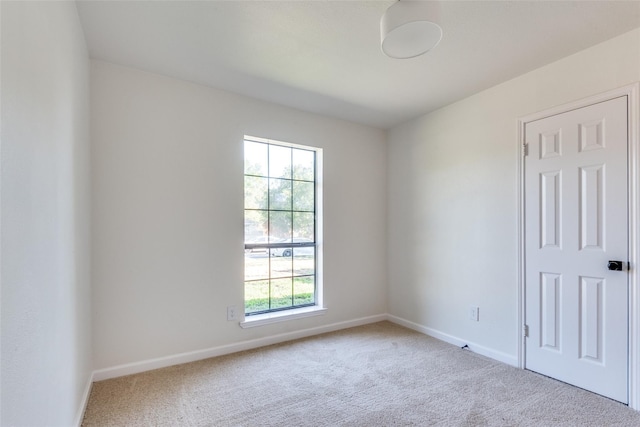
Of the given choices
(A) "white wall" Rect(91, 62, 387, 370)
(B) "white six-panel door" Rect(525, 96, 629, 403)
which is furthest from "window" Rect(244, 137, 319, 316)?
(B) "white six-panel door" Rect(525, 96, 629, 403)

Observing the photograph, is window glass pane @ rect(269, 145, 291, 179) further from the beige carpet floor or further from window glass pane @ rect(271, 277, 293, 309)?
the beige carpet floor

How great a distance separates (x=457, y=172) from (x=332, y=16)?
2.02 metres

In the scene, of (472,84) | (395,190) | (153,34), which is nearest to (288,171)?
(395,190)

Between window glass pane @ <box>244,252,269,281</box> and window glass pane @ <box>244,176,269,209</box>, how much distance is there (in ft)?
1.51

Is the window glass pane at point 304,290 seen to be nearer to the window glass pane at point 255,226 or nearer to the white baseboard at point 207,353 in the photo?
the white baseboard at point 207,353

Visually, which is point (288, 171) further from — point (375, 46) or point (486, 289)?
point (486, 289)

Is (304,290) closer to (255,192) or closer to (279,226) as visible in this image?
(279,226)

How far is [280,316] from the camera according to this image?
10.3 feet

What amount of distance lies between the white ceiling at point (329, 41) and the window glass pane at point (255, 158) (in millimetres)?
505

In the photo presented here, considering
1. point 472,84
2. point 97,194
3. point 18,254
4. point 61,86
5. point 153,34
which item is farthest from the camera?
point 472,84

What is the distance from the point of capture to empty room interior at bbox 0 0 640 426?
153cm

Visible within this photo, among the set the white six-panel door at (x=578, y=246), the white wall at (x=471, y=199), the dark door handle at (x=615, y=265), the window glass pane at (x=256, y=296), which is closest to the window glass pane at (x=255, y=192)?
the window glass pane at (x=256, y=296)

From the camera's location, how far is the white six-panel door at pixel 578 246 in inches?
82.4

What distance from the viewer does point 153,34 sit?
6.77ft
